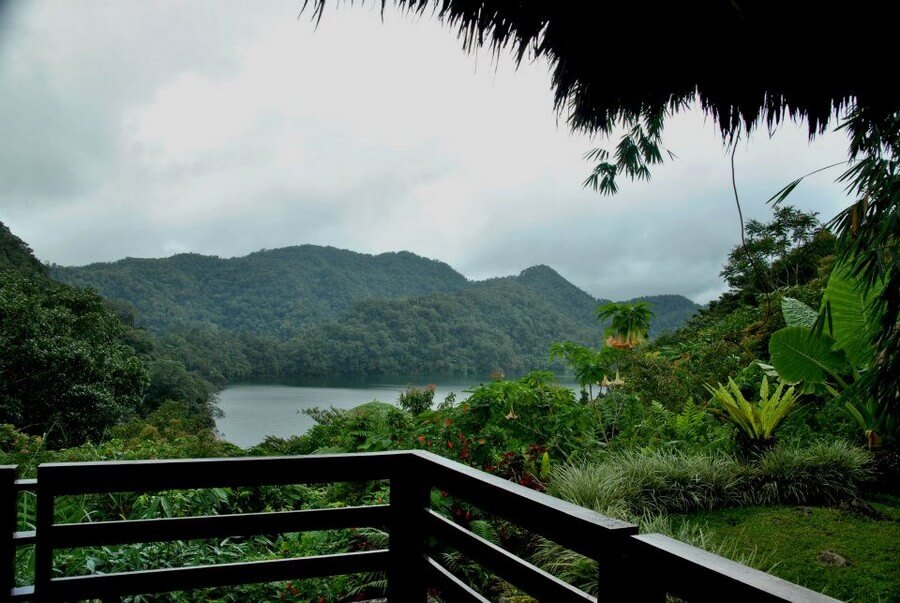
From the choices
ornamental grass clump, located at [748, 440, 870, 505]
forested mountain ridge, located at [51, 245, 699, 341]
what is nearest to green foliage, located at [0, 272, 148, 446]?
forested mountain ridge, located at [51, 245, 699, 341]

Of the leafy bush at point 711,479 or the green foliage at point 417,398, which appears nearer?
the leafy bush at point 711,479

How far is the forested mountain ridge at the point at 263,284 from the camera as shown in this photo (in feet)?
86.6

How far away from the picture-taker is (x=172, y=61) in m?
7.89

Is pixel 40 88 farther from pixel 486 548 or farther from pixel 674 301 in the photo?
pixel 674 301

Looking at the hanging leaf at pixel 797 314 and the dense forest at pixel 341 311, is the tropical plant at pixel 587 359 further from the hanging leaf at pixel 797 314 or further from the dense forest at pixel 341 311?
the dense forest at pixel 341 311

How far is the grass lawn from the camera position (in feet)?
9.00

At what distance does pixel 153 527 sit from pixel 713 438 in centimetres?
435

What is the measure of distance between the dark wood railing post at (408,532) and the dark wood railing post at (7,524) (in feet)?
3.08

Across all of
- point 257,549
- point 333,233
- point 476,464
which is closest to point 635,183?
point 476,464

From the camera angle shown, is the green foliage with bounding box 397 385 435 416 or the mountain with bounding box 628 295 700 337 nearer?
the green foliage with bounding box 397 385 435 416

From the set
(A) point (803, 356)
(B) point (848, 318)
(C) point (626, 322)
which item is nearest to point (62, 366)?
(C) point (626, 322)

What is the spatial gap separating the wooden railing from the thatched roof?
1615 mm

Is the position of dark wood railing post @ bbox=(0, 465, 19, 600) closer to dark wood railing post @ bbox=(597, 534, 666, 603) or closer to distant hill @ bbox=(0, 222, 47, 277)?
dark wood railing post @ bbox=(597, 534, 666, 603)

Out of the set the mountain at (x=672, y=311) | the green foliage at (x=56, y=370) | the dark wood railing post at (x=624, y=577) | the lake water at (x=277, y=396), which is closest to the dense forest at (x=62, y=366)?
the green foliage at (x=56, y=370)
